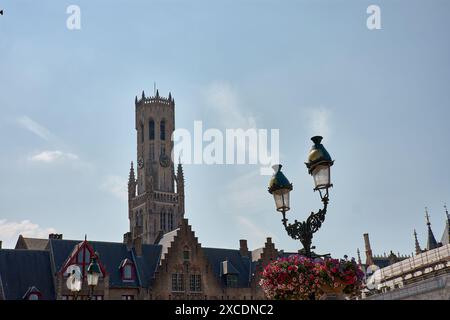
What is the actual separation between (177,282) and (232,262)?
8142 mm

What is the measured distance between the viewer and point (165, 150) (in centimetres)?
13675

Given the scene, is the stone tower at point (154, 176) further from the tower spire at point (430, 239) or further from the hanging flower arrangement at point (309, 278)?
the hanging flower arrangement at point (309, 278)

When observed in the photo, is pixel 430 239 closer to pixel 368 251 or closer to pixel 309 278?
pixel 368 251

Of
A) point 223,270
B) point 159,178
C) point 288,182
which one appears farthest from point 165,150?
point 288,182

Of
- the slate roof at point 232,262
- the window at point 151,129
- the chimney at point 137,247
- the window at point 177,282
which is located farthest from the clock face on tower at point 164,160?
the window at point 177,282

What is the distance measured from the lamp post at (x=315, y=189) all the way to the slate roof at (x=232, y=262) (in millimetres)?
47505

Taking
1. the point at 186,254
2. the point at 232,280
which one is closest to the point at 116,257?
the point at 186,254

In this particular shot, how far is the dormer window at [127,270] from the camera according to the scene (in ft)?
194
